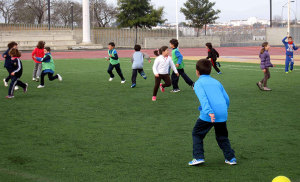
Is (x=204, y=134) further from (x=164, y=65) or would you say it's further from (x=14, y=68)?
(x=14, y=68)

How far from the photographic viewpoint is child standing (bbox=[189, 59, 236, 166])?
5676 millimetres

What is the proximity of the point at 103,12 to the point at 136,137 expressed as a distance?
88.1m

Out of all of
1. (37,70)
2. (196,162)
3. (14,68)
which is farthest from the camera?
(37,70)

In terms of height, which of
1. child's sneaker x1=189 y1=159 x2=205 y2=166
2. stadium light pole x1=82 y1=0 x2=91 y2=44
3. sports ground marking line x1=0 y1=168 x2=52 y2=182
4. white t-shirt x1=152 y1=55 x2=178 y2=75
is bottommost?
sports ground marking line x1=0 y1=168 x2=52 y2=182

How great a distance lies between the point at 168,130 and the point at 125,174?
2717mm

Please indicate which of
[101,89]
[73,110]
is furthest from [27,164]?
[101,89]

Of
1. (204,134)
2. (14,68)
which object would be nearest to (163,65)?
(14,68)

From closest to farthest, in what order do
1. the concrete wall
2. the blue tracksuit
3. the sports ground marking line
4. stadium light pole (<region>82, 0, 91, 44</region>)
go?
the sports ground marking line, the blue tracksuit, stadium light pole (<region>82, 0, 91, 44</region>), the concrete wall

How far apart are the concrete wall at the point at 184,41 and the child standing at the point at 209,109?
53021mm

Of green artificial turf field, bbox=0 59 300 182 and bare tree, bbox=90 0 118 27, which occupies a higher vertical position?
bare tree, bbox=90 0 118 27

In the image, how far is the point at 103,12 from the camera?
9356 cm

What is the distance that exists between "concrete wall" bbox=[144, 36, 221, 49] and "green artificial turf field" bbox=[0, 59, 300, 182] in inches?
1803

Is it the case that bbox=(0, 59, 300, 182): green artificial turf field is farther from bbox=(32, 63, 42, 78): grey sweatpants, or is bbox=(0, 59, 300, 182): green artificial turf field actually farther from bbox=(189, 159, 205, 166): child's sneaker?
bbox=(32, 63, 42, 78): grey sweatpants

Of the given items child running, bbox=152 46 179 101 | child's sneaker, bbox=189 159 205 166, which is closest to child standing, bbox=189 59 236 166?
child's sneaker, bbox=189 159 205 166
